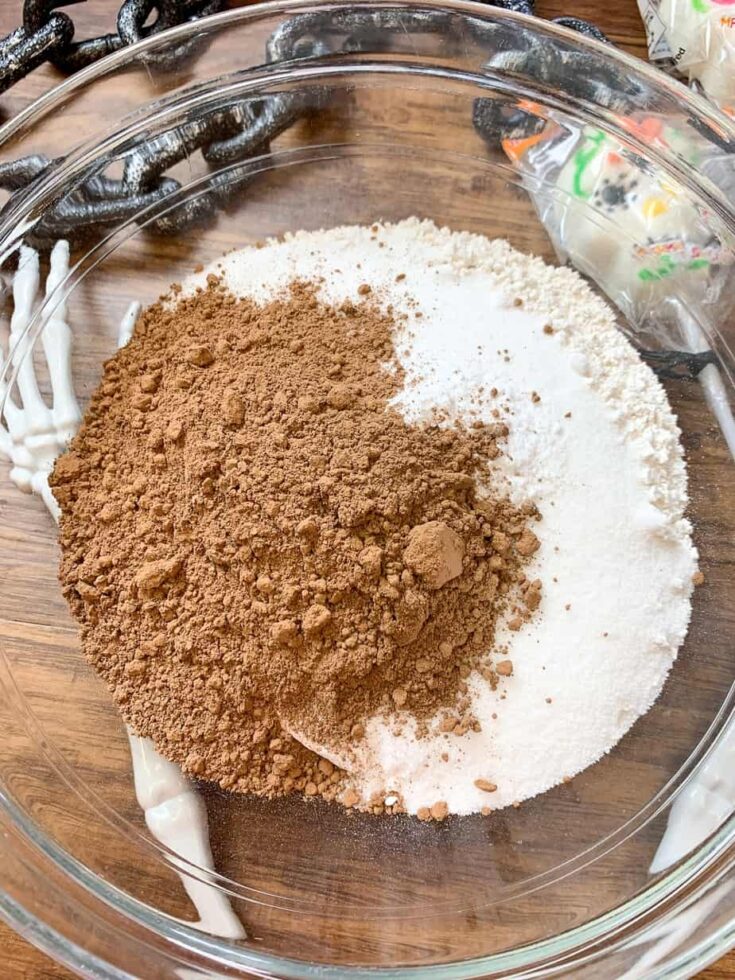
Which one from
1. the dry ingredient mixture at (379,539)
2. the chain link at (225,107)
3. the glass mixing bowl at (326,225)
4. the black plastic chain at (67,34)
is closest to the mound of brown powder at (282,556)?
the dry ingredient mixture at (379,539)

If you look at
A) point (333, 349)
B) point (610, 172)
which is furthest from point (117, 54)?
point (610, 172)

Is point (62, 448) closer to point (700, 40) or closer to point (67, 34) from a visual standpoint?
point (67, 34)

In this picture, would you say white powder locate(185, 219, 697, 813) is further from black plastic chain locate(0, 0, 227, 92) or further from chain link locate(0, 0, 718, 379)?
black plastic chain locate(0, 0, 227, 92)

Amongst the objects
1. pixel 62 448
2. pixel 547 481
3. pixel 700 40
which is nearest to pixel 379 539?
pixel 547 481

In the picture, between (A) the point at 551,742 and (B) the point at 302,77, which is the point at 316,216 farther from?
(A) the point at 551,742

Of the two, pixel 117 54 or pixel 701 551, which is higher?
pixel 117 54

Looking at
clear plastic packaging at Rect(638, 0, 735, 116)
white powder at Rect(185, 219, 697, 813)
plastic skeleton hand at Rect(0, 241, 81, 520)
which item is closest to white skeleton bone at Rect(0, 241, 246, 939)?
plastic skeleton hand at Rect(0, 241, 81, 520)

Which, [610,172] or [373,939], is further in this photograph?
[610,172]
